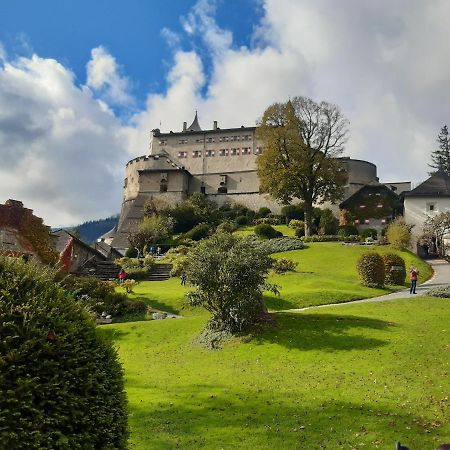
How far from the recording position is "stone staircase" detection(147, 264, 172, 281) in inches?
1649

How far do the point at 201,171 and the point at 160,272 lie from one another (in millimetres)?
50703

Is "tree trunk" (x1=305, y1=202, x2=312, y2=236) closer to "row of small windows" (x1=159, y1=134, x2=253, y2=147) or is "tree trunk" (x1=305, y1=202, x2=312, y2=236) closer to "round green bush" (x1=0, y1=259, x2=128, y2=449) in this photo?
"row of small windows" (x1=159, y1=134, x2=253, y2=147)

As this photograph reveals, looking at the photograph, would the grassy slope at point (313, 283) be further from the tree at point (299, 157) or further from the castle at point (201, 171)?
the castle at point (201, 171)

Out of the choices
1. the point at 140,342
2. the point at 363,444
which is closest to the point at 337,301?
the point at 140,342

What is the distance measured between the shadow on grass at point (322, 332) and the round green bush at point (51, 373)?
34.5ft

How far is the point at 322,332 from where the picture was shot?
60.3ft

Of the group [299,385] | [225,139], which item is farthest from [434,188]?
[299,385]

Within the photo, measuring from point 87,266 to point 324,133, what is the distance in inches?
1280

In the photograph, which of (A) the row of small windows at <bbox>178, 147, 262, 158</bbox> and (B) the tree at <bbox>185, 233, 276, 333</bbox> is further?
(A) the row of small windows at <bbox>178, 147, 262, 158</bbox>

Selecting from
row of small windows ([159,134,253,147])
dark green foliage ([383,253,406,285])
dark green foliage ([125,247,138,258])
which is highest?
row of small windows ([159,134,253,147])

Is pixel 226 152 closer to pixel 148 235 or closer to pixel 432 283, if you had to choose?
pixel 148 235

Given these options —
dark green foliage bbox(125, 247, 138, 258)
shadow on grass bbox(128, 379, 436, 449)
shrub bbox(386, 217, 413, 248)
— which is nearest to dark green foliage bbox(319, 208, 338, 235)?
shrub bbox(386, 217, 413, 248)

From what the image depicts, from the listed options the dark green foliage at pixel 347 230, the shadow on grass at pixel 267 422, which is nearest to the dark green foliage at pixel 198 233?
the dark green foliage at pixel 347 230

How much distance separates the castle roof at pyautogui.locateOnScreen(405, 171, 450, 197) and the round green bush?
191 ft
